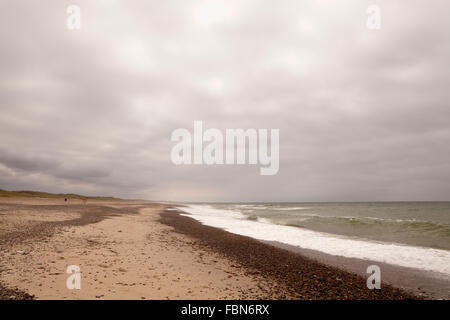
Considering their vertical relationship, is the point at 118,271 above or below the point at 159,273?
above

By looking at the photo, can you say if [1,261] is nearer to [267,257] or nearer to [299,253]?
[267,257]

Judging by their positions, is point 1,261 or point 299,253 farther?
point 299,253

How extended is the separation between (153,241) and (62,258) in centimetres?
664

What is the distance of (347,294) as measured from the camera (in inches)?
365

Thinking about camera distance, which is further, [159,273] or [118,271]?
[159,273]

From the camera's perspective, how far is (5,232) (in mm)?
16109
